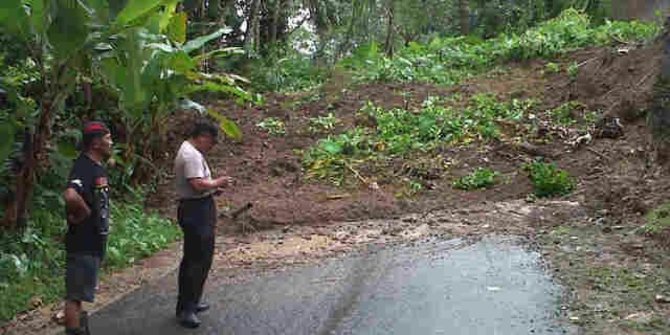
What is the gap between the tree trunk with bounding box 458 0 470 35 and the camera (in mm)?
24188

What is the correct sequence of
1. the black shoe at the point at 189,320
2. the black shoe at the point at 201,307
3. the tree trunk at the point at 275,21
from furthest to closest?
the tree trunk at the point at 275,21 < the black shoe at the point at 201,307 < the black shoe at the point at 189,320

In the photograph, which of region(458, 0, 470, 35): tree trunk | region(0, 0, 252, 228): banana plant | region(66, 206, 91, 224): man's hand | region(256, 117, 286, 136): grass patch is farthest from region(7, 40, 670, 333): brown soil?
region(458, 0, 470, 35): tree trunk

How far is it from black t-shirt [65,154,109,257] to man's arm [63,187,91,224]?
56 millimetres

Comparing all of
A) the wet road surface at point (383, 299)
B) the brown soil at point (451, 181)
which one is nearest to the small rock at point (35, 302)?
the wet road surface at point (383, 299)

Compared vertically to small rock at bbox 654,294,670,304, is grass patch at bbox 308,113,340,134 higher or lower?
higher

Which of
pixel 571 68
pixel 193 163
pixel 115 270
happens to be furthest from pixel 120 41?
pixel 571 68

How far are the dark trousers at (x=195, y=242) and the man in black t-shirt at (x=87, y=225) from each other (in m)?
0.60

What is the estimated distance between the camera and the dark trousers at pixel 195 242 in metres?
5.83

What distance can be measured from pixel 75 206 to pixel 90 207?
0.14 meters

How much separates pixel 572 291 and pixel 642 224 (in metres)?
1.81

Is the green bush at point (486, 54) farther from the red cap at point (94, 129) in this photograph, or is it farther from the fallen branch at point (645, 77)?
the red cap at point (94, 129)

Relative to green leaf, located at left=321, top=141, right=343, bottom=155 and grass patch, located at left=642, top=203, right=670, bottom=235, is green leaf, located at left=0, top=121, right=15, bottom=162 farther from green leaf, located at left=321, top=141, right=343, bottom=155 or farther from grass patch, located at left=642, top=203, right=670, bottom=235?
grass patch, located at left=642, top=203, right=670, bottom=235

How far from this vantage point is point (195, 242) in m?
5.88

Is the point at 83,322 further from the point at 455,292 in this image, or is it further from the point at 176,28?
the point at 176,28
